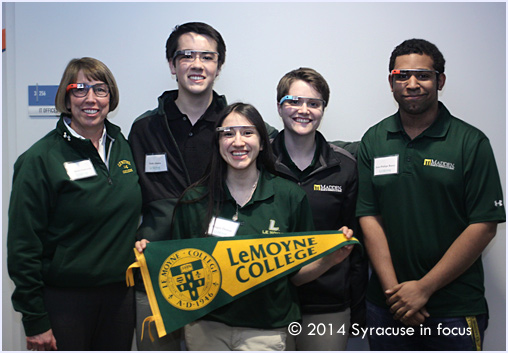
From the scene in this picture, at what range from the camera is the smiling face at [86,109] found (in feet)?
8.22

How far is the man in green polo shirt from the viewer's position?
2.49 metres

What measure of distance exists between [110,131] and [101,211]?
22.6 inches

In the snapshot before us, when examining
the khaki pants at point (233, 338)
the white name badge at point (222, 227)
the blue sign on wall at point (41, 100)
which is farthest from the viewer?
the blue sign on wall at point (41, 100)

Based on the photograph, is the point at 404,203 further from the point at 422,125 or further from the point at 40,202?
the point at 40,202

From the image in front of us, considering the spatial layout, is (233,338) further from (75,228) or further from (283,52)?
(283,52)

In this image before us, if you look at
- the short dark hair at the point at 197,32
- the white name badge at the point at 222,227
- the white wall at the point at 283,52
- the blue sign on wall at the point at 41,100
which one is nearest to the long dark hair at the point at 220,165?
the white name badge at the point at 222,227

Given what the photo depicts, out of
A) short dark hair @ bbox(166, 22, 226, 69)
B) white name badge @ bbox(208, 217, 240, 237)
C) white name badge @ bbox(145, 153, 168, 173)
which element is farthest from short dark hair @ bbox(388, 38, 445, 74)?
white name badge @ bbox(145, 153, 168, 173)

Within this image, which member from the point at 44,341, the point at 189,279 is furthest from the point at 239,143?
the point at 44,341

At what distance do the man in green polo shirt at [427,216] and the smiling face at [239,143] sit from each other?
32.3 inches

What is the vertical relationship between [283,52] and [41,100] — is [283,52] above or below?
above

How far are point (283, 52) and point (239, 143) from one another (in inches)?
56.6

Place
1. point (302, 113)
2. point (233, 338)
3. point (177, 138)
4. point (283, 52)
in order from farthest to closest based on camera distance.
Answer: point (283, 52) < point (177, 138) < point (302, 113) < point (233, 338)

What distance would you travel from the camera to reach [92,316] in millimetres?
2508

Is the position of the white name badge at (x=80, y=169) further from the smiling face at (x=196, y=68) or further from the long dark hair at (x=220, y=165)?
the smiling face at (x=196, y=68)
